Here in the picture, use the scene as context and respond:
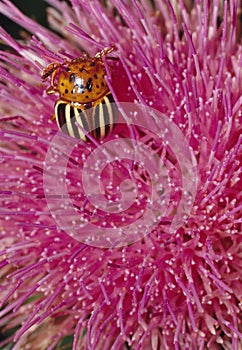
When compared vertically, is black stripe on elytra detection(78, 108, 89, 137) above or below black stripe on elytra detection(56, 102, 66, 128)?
below

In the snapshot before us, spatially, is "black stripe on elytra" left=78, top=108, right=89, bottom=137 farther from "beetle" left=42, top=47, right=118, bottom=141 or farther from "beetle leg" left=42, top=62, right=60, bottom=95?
"beetle leg" left=42, top=62, right=60, bottom=95

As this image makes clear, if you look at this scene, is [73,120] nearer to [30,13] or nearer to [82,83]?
[82,83]

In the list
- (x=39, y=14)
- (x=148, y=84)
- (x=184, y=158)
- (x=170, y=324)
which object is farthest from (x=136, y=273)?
(x=39, y=14)

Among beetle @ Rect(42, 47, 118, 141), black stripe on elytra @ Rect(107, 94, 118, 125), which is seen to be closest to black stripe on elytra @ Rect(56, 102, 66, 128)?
beetle @ Rect(42, 47, 118, 141)

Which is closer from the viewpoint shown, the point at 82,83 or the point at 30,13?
the point at 82,83

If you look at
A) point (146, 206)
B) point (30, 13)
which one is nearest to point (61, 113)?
point (146, 206)

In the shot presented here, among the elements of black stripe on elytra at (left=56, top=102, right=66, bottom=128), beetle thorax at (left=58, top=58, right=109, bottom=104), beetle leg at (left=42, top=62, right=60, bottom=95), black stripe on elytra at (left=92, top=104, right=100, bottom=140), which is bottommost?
black stripe on elytra at (left=92, top=104, right=100, bottom=140)
